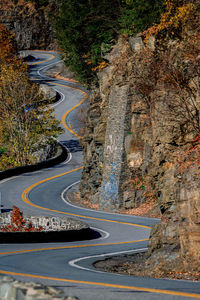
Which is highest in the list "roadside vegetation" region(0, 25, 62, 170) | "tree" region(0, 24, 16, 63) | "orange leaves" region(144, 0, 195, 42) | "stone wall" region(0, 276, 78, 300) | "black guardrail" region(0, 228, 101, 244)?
"tree" region(0, 24, 16, 63)

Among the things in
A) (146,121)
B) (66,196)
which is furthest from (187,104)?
(66,196)

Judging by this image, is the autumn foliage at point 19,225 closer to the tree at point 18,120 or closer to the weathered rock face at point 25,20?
the tree at point 18,120

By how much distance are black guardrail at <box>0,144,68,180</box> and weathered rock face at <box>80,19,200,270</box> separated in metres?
9.53

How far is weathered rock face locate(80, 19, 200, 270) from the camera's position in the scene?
51.8ft

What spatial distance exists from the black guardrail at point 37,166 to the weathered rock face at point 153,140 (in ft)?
31.3

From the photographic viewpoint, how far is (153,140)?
2750 centimetres

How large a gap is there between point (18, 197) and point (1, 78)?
16.6 m

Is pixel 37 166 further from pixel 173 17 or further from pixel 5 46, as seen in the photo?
pixel 5 46

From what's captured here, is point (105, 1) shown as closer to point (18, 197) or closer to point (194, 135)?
point (18, 197)

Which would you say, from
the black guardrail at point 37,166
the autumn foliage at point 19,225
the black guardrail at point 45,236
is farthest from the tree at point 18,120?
the black guardrail at point 45,236

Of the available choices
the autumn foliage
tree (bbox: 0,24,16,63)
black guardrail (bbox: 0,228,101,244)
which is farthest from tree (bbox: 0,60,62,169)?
black guardrail (bbox: 0,228,101,244)

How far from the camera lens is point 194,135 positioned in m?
23.7

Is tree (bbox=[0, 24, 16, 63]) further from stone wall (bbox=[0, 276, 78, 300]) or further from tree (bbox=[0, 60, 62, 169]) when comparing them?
stone wall (bbox=[0, 276, 78, 300])

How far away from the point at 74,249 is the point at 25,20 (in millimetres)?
94652
